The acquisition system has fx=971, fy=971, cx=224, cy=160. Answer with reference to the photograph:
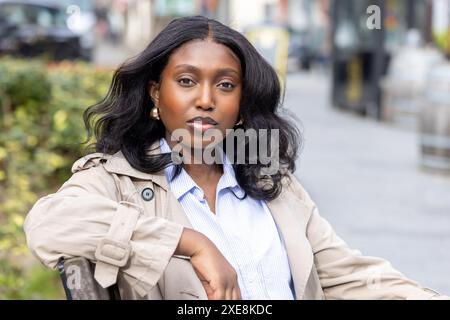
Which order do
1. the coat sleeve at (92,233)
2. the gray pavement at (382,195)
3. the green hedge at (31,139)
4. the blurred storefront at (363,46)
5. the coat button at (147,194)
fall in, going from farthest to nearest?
the blurred storefront at (363,46) < the gray pavement at (382,195) < the green hedge at (31,139) < the coat button at (147,194) < the coat sleeve at (92,233)

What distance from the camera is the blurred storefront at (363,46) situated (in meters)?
14.8

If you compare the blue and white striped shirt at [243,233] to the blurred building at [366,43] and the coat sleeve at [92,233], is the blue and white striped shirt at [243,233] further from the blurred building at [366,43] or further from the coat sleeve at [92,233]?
the blurred building at [366,43]

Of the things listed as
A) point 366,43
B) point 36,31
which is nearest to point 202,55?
point 36,31

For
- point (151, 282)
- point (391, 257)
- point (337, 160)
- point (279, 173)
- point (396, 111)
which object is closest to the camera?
point (151, 282)

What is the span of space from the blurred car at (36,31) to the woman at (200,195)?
11987mm

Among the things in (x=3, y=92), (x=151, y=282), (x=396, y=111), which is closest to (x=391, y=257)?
(x=3, y=92)

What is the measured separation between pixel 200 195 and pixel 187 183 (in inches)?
1.7

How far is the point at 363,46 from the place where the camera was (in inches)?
600

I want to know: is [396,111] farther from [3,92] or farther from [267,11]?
[267,11]

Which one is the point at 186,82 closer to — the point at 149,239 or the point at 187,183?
the point at 187,183

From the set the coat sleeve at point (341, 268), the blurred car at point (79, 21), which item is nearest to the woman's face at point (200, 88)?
the coat sleeve at point (341, 268)

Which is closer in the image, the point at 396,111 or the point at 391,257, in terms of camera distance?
the point at 391,257

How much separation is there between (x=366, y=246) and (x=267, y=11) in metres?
34.1
